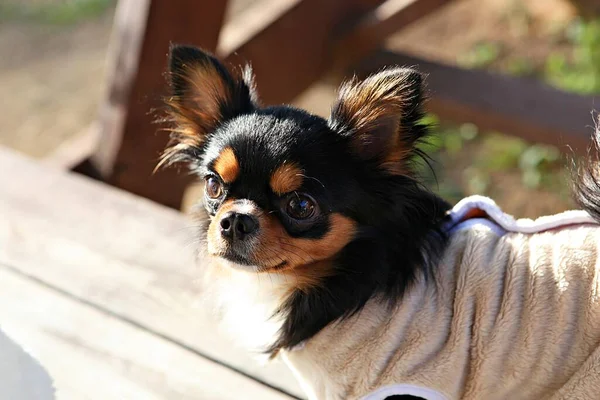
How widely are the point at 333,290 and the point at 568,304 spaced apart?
1.64 feet

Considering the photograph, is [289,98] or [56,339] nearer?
[56,339]

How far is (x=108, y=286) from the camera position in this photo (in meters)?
2.12

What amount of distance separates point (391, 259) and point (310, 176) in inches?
11.3

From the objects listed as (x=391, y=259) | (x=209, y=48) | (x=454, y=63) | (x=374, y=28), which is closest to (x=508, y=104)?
(x=374, y=28)

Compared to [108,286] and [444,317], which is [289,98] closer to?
[108,286]

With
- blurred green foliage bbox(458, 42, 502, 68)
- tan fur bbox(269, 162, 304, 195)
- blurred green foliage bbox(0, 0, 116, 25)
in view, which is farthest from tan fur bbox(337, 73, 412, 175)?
blurred green foliage bbox(0, 0, 116, 25)

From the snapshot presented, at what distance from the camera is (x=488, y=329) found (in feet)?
4.74

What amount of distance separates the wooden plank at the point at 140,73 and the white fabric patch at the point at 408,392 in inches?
60.0

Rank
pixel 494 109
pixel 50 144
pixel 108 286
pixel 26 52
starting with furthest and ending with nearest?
pixel 26 52
pixel 50 144
pixel 494 109
pixel 108 286

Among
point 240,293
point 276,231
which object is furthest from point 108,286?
point 276,231

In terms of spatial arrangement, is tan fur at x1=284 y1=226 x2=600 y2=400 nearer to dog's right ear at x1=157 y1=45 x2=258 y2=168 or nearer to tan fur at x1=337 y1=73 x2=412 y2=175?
tan fur at x1=337 y1=73 x2=412 y2=175

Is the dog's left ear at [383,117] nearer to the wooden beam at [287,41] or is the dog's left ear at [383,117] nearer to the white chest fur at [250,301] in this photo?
the white chest fur at [250,301]

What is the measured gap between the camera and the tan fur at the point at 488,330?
1405 millimetres

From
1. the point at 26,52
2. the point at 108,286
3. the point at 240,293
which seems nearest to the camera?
the point at 240,293
